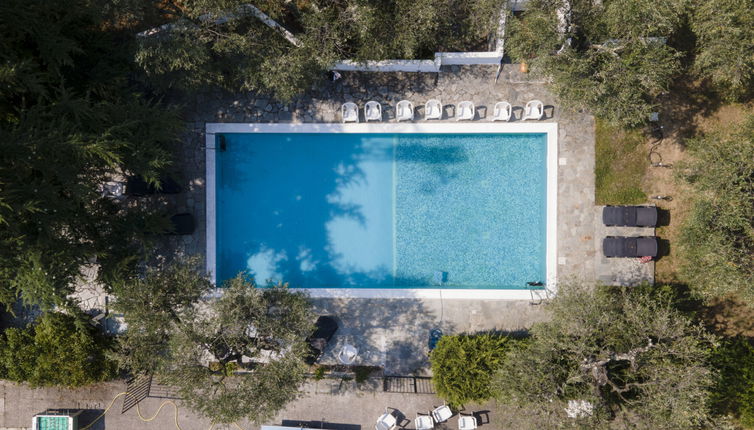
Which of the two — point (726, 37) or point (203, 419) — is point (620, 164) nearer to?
point (726, 37)

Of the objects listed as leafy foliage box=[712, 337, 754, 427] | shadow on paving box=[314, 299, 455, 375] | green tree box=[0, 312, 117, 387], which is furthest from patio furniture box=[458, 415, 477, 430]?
green tree box=[0, 312, 117, 387]

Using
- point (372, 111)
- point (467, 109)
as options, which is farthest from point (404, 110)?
point (467, 109)

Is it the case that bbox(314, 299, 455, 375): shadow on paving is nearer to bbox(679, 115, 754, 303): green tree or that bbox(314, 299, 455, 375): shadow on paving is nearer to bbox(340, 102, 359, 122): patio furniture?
bbox(340, 102, 359, 122): patio furniture

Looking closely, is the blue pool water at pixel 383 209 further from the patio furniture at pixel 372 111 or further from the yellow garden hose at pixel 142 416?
the yellow garden hose at pixel 142 416

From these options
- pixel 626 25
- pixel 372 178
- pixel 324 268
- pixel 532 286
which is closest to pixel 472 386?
pixel 532 286

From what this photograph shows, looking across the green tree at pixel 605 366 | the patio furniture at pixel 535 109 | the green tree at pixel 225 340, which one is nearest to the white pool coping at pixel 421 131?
the patio furniture at pixel 535 109

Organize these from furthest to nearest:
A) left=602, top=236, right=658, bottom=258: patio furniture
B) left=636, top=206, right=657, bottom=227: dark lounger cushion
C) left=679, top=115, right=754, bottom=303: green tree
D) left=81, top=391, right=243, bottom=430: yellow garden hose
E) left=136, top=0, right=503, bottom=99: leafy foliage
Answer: left=81, top=391, right=243, bottom=430: yellow garden hose < left=602, top=236, right=658, bottom=258: patio furniture < left=636, top=206, right=657, bottom=227: dark lounger cushion < left=136, top=0, right=503, bottom=99: leafy foliage < left=679, top=115, right=754, bottom=303: green tree
